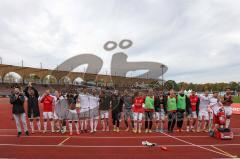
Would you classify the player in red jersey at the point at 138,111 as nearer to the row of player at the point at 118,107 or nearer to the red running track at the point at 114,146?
the row of player at the point at 118,107

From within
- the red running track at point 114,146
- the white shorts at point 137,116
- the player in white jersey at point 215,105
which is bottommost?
the red running track at point 114,146

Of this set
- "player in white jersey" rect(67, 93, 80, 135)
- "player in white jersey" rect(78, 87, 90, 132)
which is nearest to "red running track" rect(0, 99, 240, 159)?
"player in white jersey" rect(67, 93, 80, 135)

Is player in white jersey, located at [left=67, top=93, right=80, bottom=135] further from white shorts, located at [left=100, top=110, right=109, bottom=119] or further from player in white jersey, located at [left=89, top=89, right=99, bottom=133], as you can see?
white shorts, located at [left=100, top=110, right=109, bottom=119]

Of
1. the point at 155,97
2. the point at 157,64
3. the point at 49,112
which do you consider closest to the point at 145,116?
the point at 155,97

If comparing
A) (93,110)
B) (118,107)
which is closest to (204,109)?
(118,107)

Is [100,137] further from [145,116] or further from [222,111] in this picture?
[222,111]

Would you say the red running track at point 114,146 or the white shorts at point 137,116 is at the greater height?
the white shorts at point 137,116

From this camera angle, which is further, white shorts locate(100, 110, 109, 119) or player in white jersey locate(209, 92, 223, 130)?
white shorts locate(100, 110, 109, 119)

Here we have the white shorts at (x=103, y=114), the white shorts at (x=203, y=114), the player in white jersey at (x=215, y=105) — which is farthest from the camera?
the white shorts at (x=203, y=114)

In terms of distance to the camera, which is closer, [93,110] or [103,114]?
[93,110]

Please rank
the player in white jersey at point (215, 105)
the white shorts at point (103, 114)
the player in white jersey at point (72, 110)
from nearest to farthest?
the player in white jersey at point (215, 105) → the player in white jersey at point (72, 110) → the white shorts at point (103, 114)

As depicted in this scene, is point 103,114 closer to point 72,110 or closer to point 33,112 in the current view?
point 72,110

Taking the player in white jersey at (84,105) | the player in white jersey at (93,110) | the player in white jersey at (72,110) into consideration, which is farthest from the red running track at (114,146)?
the player in white jersey at (84,105)

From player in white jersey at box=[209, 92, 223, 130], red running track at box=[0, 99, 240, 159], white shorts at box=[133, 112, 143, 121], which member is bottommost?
red running track at box=[0, 99, 240, 159]
